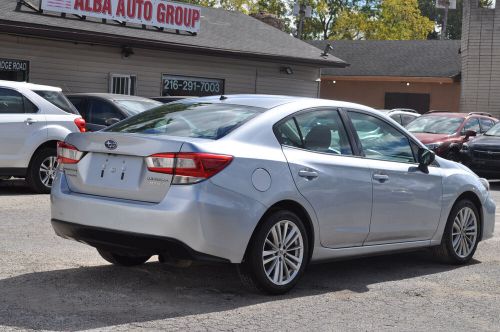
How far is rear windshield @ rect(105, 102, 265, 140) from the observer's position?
6.31m

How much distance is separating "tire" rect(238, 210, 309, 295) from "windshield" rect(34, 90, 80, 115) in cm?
716

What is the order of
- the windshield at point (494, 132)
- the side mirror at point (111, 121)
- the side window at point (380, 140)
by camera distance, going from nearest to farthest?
1. the side window at point (380, 140)
2. the side mirror at point (111, 121)
3. the windshield at point (494, 132)

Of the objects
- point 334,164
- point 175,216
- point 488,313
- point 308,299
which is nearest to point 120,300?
point 175,216

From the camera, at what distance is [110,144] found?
6.10m

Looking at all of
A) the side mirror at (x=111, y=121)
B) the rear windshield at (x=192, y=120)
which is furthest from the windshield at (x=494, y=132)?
the rear windshield at (x=192, y=120)

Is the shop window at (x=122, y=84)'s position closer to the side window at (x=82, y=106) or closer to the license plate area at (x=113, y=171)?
the side window at (x=82, y=106)

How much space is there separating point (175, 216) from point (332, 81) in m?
34.2

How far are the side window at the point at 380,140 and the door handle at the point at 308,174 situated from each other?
805 millimetres

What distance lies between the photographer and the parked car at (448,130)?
723 inches

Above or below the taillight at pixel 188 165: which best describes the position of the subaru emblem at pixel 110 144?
above

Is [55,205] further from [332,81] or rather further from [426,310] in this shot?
[332,81]

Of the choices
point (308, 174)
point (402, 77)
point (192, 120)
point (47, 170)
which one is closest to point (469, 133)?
point (47, 170)

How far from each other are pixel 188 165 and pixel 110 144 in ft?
2.29

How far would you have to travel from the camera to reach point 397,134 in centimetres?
760
